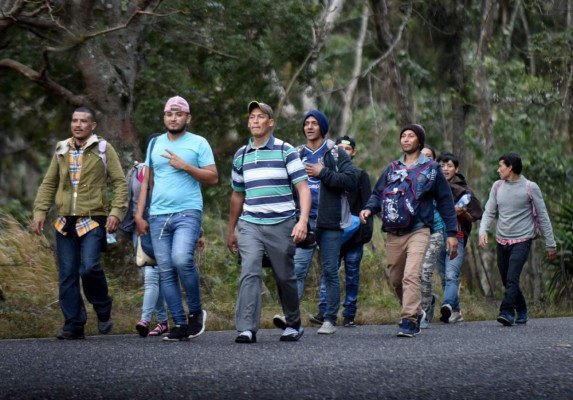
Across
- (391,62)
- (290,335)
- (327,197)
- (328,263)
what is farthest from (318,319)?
(391,62)

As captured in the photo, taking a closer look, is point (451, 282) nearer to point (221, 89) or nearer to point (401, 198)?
point (401, 198)

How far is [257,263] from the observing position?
929cm

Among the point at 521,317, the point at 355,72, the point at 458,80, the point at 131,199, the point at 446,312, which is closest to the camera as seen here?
the point at 131,199

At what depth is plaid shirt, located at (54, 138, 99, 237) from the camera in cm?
981

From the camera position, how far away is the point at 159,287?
1039 centimetres

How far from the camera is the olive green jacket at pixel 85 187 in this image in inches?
386

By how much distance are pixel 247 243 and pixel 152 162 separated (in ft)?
3.48

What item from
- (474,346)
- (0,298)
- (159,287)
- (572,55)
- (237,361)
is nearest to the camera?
(237,361)

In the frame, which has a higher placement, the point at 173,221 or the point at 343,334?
the point at 173,221

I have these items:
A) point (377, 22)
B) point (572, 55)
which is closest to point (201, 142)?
point (377, 22)

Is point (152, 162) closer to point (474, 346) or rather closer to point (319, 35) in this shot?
point (474, 346)

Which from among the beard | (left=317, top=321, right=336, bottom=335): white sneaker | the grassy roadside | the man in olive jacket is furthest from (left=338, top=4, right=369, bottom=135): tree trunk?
the beard

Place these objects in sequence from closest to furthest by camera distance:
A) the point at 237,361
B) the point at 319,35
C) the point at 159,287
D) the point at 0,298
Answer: the point at 237,361
the point at 159,287
the point at 0,298
the point at 319,35

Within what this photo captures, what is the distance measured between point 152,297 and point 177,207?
1.31 metres
